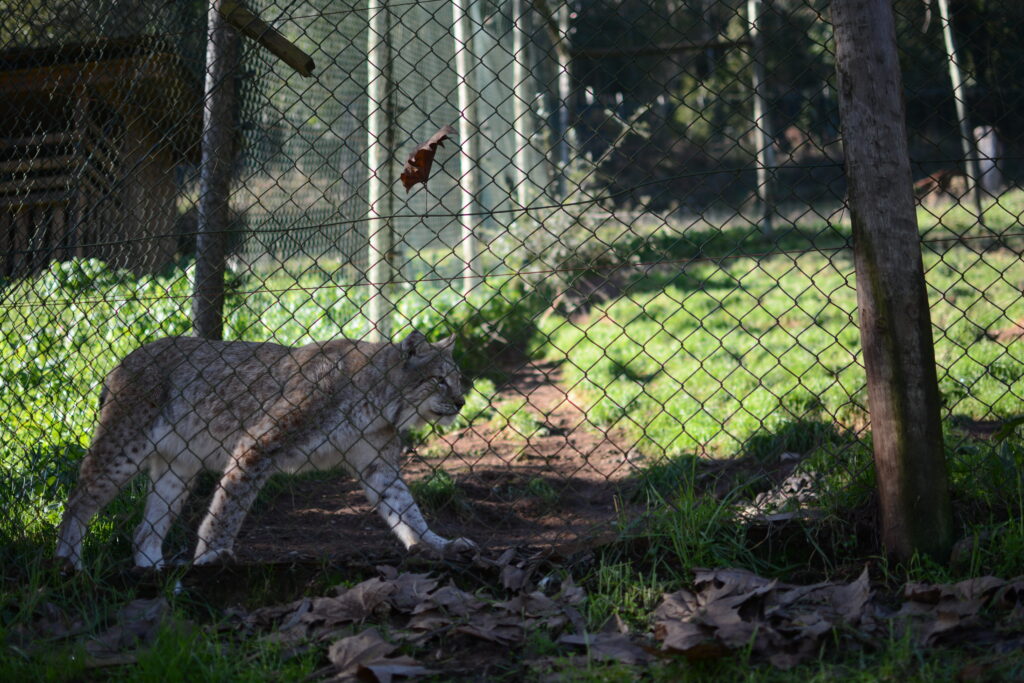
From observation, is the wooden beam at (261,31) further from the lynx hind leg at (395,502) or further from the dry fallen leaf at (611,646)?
the dry fallen leaf at (611,646)

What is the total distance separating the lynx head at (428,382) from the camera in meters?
4.64

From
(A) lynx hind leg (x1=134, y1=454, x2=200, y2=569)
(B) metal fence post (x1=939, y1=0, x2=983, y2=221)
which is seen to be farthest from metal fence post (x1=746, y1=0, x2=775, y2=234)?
(A) lynx hind leg (x1=134, y1=454, x2=200, y2=569)

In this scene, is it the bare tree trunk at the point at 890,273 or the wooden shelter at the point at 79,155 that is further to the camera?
the wooden shelter at the point at 79,155

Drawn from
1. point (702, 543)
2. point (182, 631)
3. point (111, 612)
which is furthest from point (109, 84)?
point (702, 543)

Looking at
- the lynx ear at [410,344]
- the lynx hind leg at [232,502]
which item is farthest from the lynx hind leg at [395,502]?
the lynx ear at [410,344]

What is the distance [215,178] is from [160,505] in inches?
69.9

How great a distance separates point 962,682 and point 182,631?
82.3 inches

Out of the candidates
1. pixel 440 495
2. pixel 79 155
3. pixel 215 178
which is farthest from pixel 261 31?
pixel 440 495

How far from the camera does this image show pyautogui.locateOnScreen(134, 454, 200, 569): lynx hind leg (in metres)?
3.53

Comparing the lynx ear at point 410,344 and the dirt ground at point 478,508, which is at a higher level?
the lynx ear at point 410,344

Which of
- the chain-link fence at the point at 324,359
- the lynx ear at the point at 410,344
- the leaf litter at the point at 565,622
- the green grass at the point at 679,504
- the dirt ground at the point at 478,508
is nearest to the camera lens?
the leaf litter at the point at 565,622

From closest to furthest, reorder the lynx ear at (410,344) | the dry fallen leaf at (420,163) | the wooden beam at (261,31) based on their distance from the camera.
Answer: the dry fallen leaf at (420,163) < the wooden beam at (261,31) < the lynx ear at (410,344)

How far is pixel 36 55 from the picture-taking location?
3838 mm

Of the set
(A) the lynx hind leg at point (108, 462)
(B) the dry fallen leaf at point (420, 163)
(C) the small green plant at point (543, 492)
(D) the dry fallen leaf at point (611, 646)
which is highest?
(B) the dry fallen leaf at point (420, 163)
